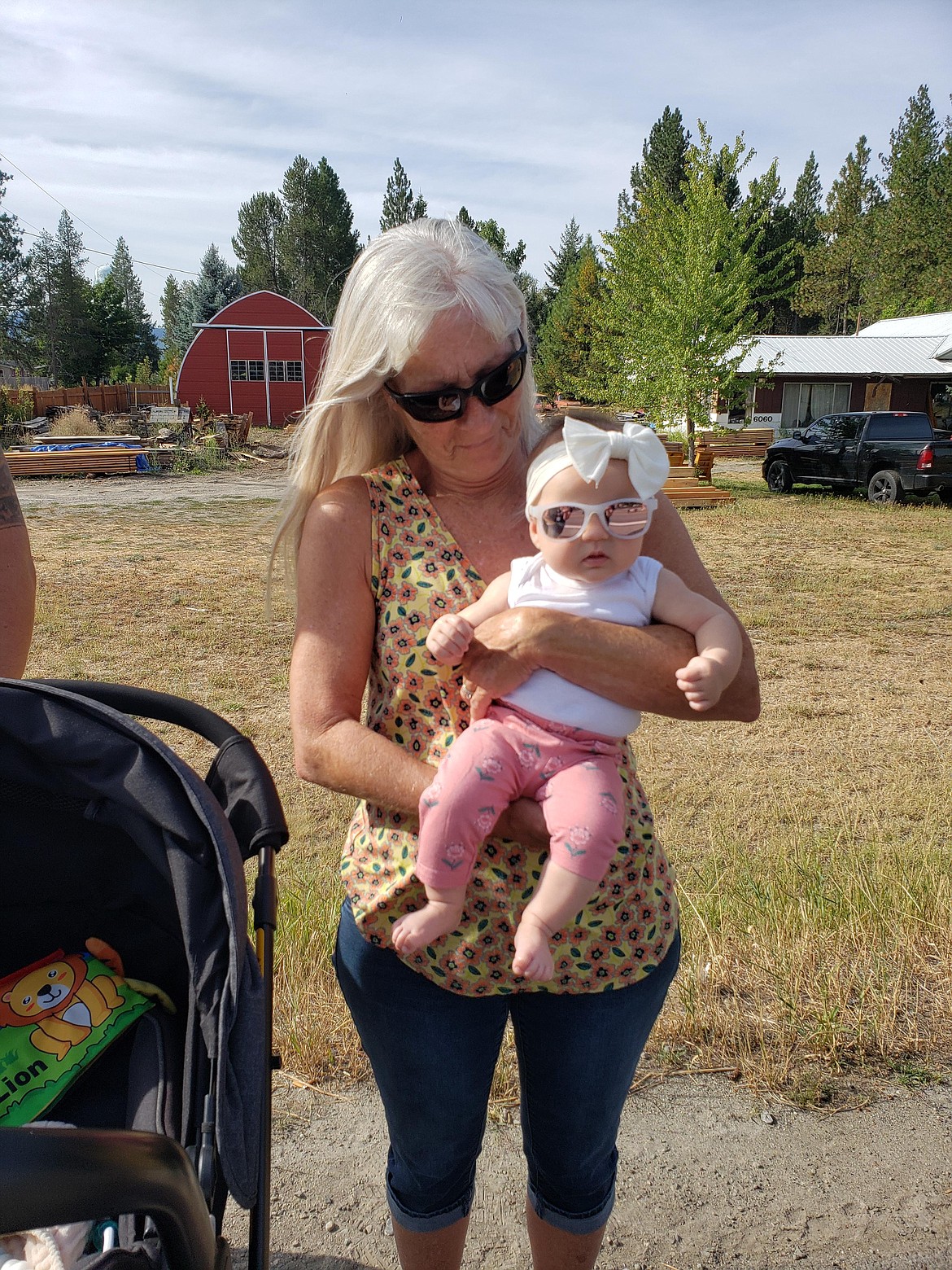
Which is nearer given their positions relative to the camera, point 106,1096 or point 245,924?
point 245,924

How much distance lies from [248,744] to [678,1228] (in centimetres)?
150

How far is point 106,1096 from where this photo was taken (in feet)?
5.95

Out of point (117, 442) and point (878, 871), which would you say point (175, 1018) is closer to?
point (878, 871)

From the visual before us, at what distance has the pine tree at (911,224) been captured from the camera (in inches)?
2105

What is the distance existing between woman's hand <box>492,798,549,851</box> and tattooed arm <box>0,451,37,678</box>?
3.59 ft

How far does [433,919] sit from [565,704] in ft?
1.36

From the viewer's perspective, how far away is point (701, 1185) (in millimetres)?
2379

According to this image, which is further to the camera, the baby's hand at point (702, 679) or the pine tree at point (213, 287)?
the pine tree at point (213, 287)

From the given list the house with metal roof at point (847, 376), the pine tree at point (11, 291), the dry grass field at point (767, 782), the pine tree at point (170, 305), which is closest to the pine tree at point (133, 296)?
the pine tree at point (170, 305)

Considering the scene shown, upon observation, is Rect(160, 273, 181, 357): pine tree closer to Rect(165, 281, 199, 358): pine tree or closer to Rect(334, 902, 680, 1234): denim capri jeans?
Rect(165, 281, 199, 358): pine tree

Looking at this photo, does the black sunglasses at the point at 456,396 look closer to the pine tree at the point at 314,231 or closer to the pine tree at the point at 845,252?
the pine tree at the point at 845,252

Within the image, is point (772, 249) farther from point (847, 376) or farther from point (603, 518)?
point (603, 518)

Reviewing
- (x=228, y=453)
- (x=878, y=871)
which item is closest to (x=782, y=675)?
(x=878, y=871)

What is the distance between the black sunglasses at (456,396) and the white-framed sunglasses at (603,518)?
0.24 meters
